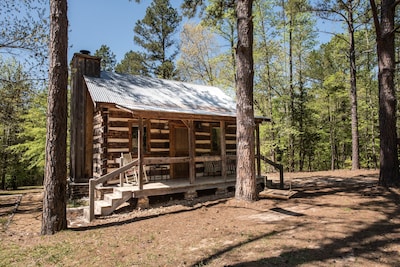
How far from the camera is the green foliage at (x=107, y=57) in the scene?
28584 mm

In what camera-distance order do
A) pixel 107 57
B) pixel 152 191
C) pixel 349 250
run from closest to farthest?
pixel 349 250, pixel 152 191, pixel 107 57

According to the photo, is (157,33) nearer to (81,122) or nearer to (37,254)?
(81,122)

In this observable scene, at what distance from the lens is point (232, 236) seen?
4969 millimetres

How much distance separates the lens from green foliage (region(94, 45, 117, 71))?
28.6m

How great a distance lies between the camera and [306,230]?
4.93m

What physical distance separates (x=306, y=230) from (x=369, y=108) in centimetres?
1791

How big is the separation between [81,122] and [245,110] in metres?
7.24

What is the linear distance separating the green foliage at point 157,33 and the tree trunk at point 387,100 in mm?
18602

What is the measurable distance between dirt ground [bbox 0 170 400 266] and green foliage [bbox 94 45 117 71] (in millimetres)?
23470

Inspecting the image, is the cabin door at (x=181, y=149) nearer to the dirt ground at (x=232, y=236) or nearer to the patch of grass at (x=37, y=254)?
the dirt ground at (x=232, y=236)

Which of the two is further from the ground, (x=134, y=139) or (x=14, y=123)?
(x=14, y=123)

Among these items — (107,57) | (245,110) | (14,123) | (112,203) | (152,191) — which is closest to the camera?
(112,203)

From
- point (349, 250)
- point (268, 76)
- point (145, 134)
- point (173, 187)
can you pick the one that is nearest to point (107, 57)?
point (268, 76)

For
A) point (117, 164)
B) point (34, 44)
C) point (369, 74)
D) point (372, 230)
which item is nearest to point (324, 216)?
point (372, 230)
